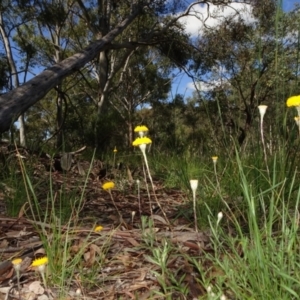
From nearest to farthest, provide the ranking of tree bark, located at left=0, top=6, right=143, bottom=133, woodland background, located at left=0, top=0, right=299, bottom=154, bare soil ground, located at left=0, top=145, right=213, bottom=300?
1. bare soil ground, located at left=0, top=145, right=213, bottom=300
2. tree bark, located at left=0, top=6, right=143, bottom=133
3. woodland background, located at left=0, top=0, right=299, bottom=154

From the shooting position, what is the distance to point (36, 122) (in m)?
21.2

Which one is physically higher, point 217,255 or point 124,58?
point 124,58

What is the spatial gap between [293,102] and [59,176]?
2205 mm

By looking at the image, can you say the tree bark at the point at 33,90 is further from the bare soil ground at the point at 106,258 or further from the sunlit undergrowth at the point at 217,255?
the sunlit undergrowth at the point at 217,255

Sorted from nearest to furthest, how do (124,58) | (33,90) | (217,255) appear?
(217,255) → (33,90) → (124,58)

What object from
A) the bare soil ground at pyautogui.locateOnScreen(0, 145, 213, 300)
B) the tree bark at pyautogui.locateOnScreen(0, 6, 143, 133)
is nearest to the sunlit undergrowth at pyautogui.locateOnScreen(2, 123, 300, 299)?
the bare soil ground at pyautogui.locateOnScreen(0, 145, 213, 300)

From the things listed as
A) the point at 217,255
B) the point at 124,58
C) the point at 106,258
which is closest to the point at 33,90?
the point at 106,258

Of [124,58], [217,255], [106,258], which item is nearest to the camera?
[217,255]

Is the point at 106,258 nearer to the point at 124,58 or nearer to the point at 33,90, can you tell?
the point at 33,90

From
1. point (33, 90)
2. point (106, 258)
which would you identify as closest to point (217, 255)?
point (106, 258)

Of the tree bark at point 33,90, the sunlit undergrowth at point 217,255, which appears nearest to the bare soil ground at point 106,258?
the sunlit undergrowth at point 217,255

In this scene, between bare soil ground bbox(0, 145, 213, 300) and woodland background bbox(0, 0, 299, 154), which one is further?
woodland background bbox(0, 0, 299, 154)

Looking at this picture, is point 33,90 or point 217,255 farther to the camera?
point 33,90

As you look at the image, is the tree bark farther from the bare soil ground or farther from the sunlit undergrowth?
the sunlit undergrowth
